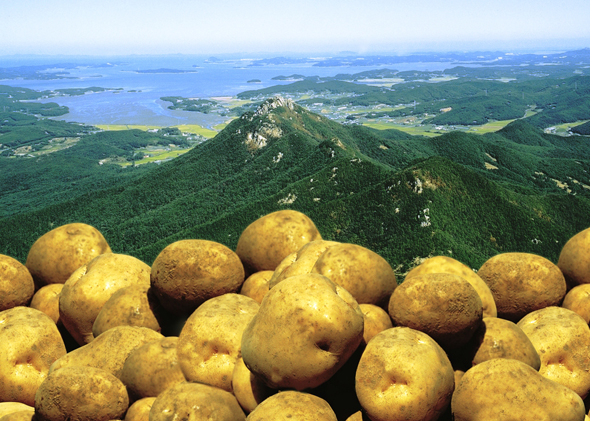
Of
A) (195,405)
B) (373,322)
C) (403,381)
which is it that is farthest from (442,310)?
(195,405)

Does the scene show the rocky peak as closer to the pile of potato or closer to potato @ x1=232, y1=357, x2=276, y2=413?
the pile of potato

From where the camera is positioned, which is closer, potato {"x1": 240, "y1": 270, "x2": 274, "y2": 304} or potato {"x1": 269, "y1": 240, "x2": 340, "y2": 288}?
potato {"x1": 269, "y1": 240, "x2": 340, "y2": 288}

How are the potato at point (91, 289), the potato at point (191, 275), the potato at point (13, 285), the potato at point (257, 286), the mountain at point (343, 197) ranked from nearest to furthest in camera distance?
the potato at point (191, 275) → the potato at point (257, 286) → the potato at point (91, 289) → the potato at point (13, 285) → the mountain at point (343, 197)

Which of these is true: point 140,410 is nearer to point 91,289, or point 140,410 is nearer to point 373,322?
point 91,289

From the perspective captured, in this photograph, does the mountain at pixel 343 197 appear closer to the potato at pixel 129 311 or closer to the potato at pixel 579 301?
the potato at pixel 579 301

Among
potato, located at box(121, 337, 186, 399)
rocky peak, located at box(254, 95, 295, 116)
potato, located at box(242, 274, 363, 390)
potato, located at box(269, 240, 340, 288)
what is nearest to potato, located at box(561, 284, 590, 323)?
potato, located at box(269, 240, 340, 288)

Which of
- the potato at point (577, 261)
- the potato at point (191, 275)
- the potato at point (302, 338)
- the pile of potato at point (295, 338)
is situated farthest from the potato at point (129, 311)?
the potato at point (577, 261)
